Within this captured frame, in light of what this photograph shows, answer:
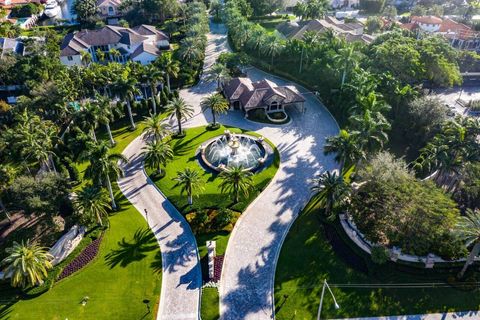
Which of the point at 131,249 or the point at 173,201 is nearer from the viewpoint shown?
the point at 131,249

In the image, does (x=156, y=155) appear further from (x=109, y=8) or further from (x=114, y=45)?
(x=109, y=8)

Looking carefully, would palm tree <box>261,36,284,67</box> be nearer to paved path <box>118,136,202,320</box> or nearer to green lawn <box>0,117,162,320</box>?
paved path <box>118,136,202,320</box>

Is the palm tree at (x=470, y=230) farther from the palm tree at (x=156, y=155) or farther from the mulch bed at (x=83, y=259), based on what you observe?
the mulch bed at (x=83, y=259)

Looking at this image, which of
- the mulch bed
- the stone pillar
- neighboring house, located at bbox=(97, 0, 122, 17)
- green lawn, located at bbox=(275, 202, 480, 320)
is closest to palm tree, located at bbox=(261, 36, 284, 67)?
green lawn, located at bbox=(275, 202, 480, 320)

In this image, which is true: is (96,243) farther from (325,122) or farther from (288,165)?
(325,122)

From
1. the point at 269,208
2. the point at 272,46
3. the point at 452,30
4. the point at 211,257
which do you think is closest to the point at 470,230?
the point at 269,208

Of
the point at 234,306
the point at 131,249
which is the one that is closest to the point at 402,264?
the point at 234,306

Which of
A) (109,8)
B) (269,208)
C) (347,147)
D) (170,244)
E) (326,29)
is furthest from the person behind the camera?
(109,8)
